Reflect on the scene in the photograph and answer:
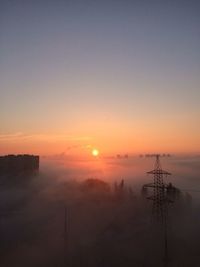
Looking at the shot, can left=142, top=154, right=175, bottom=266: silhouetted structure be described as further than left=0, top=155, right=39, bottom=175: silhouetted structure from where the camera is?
No

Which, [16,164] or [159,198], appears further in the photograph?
[16,164]

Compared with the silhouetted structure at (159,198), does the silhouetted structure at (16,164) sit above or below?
above

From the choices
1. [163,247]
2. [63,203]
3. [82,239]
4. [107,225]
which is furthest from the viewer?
[63,203]

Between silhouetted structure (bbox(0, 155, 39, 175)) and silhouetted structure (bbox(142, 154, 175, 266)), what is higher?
silhouetted structure (bbox(0, 155, 39, 175))

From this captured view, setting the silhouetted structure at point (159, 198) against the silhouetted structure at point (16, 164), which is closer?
the silhouetted structure at point (159, 198)

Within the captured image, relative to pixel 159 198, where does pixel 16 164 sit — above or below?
above

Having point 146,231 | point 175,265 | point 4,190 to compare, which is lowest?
point 175,265

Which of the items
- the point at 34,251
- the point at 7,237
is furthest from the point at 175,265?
the point at 7,237

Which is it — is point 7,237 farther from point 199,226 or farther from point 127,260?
point 199,226
